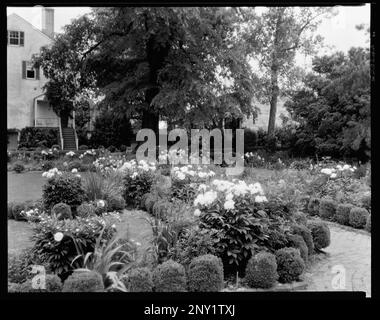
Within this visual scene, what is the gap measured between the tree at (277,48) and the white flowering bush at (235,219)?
18.9 ft

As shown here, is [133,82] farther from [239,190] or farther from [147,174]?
[239,190]

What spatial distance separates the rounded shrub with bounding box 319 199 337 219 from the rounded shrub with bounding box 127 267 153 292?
16.1 ft

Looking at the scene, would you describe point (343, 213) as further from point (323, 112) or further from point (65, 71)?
point (65, 71)

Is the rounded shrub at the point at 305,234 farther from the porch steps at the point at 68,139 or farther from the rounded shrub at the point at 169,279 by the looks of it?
the porch steps at the point at 68,139

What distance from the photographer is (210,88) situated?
1119 centimetres

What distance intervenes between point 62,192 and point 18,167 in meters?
5.16

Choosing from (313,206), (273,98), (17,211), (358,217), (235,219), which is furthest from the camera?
(273,98)

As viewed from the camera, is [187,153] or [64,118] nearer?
[187,153]

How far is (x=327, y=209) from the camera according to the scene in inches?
323

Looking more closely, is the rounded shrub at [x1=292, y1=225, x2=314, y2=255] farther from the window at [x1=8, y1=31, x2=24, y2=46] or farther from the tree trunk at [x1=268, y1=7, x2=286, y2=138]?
the tree trunk at [x1=268, y1=7, x2=286, y2=138]

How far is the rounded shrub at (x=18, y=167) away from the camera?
12042 mm

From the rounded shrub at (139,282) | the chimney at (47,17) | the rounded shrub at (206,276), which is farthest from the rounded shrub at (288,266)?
the chimney at (47,17)

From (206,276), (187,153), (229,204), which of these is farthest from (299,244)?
(187,153)
